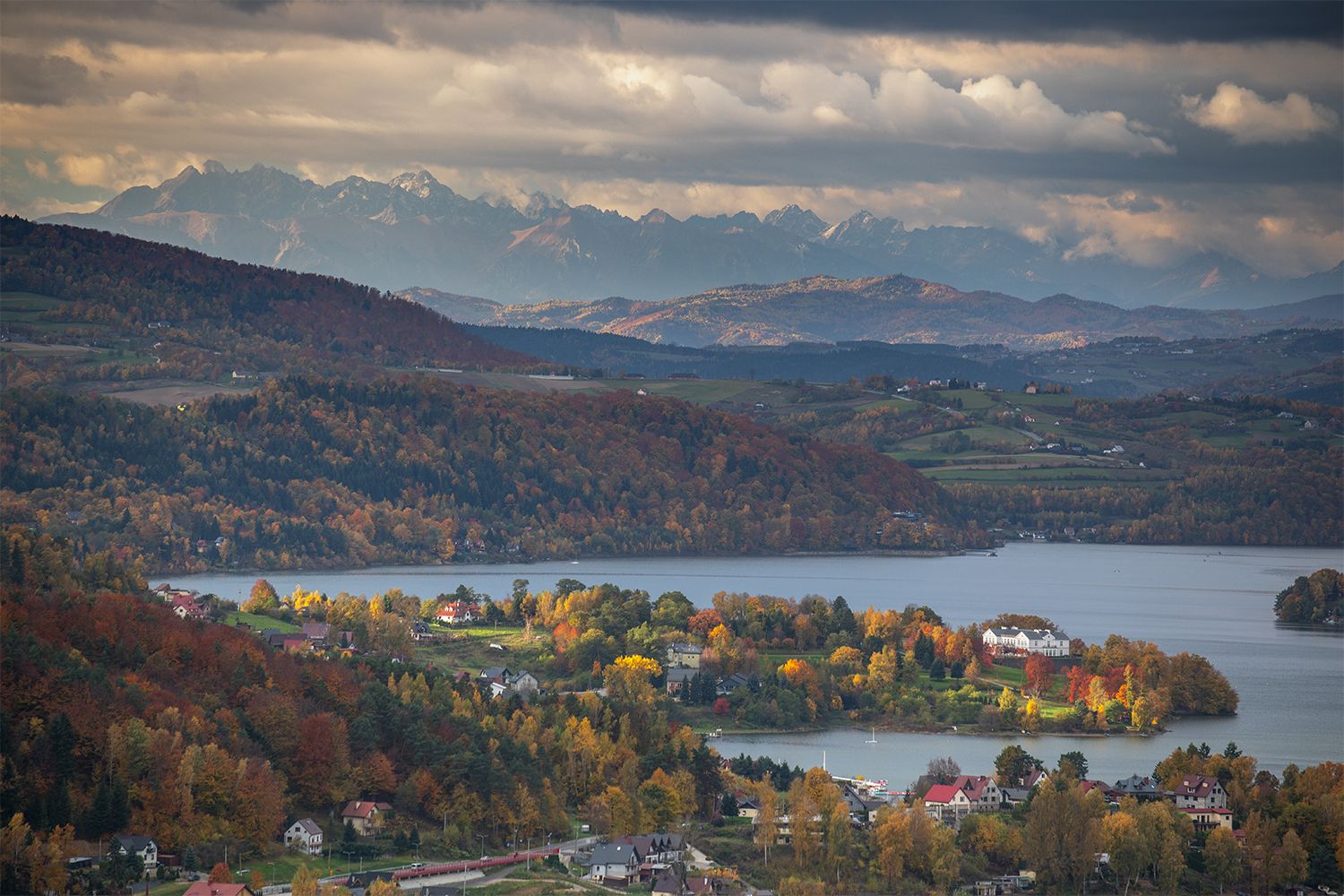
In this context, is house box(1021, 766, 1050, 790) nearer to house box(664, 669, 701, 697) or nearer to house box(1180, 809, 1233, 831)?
house box(1180, 809, 1233, 831)

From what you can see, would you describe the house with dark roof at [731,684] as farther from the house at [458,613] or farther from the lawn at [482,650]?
the house at [458,613]

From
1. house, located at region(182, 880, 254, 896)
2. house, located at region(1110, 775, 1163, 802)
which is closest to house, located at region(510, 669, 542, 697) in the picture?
house, located at region(1110, 775, 1163, 802)

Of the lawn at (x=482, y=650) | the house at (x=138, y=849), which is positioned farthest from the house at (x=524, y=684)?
the house at (x=138, y=849)

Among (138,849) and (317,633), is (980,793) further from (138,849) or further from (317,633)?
(317,633)

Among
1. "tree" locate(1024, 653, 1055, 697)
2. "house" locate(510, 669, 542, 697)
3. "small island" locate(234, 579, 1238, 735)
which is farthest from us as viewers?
"tree" locate(1024, 653, 1055, 697)

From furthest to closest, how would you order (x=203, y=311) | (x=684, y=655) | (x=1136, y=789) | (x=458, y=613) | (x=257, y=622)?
(x=203, y=311) < (x=458, y=613) < (x=684, y=655) < (x=257, y=622) < (x=1136, y=789)

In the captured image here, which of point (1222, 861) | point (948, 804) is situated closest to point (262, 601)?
point (948, 804)

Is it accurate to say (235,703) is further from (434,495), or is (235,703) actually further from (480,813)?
(434,495)
